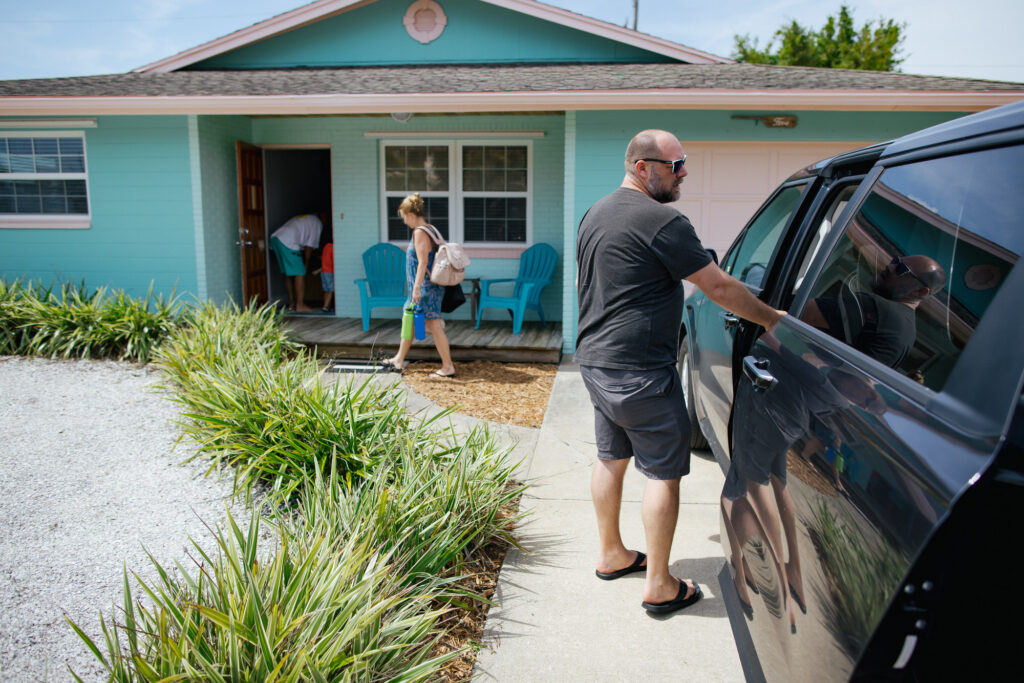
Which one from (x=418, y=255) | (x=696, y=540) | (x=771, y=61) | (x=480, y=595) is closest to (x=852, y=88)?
(x=418, y=255)

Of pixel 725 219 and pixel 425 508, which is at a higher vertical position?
pixel 725 219

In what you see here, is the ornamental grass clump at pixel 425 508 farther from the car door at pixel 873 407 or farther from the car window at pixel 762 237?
the car window at pixel 762 237

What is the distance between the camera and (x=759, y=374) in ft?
7.89

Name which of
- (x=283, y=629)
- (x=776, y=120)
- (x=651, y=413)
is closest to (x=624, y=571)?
(x=651, y=413)

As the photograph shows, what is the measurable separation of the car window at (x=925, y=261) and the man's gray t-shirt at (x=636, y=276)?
532 mm

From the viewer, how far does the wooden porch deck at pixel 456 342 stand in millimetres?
8258

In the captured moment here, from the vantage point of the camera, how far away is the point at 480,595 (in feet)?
10.2

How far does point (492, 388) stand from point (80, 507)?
3.78 meters

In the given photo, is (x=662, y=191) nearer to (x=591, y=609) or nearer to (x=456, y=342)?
(x=591, y=609)

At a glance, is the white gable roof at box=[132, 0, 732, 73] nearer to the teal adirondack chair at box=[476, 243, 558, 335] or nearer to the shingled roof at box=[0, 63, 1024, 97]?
the shingled roof at box=[0, 63, 1024, 97]

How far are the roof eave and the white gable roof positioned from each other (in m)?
2.65

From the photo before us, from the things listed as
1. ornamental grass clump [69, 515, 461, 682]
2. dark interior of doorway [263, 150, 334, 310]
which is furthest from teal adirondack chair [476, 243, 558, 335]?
ornamental grass clump [69, 515, 461, 682]

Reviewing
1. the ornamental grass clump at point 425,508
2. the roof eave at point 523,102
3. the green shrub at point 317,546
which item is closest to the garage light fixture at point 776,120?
the roof eave at point 523,102

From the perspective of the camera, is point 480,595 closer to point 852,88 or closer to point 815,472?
point 815,472
